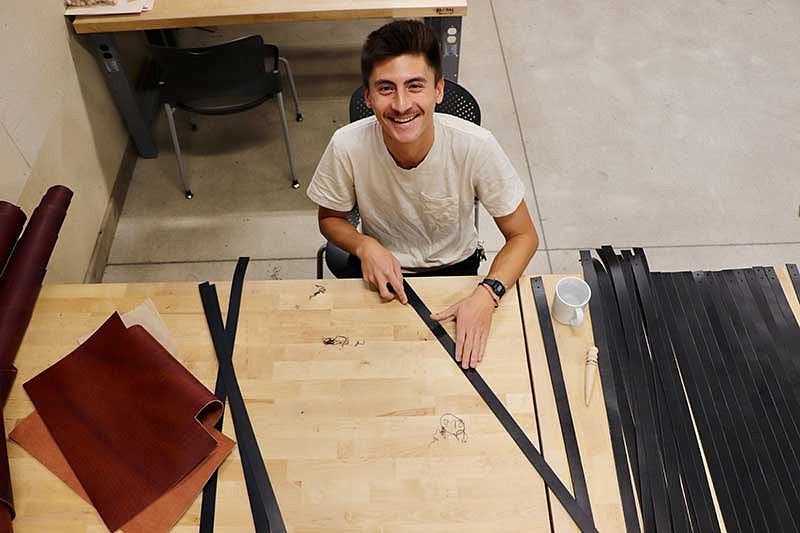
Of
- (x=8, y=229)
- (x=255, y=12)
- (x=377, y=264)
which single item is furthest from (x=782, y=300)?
(x=255, y=12)

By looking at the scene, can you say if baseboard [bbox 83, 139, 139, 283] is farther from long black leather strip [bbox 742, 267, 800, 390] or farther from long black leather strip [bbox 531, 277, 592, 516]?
long black leather strip [bbox 742, 267, 800, 390]

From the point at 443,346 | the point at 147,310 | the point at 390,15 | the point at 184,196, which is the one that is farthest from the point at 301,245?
the point at 443,346

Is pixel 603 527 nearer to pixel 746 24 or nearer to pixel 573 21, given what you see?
pixel 573 21

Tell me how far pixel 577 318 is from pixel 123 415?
3.64ft

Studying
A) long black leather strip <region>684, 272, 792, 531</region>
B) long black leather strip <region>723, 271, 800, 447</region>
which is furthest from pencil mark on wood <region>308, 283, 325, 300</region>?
long black leather strip <region>723, 271, 800, 447</region>

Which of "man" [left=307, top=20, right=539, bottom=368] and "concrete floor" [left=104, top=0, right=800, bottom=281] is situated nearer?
"man" [left=307, top=20, right=539, bottom=368]

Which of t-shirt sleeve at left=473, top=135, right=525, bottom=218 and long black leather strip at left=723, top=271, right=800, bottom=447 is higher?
t-shirt sleeve at left=473, top=135, right=525, bottom=218

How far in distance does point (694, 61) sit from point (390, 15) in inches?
83.8

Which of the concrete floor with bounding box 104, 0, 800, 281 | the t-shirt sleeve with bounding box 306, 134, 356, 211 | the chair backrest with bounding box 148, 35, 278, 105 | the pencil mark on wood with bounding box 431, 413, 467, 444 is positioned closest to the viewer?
the pencil mark on wood with bounding box 431, 413, 467, 444

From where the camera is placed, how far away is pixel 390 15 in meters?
2.70

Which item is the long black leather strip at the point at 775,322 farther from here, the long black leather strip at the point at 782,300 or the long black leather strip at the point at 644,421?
the long black leather strip at the point at 644,421

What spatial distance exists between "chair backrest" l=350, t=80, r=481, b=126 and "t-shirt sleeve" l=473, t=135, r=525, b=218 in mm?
355

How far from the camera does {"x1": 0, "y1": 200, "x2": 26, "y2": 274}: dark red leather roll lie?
1.66 metres

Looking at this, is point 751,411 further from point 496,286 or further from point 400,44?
point 400,44
